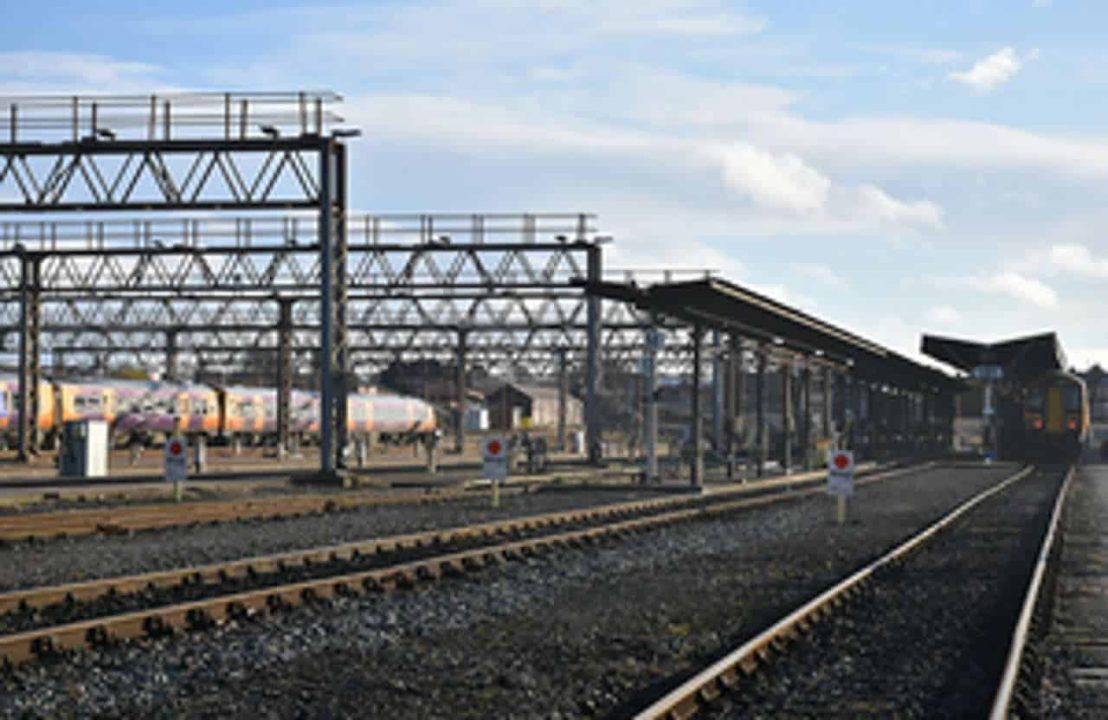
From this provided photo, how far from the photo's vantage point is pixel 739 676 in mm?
9562

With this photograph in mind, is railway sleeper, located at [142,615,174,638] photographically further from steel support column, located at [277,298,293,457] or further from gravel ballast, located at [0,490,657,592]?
steel support column, located at [277,298,293,457]

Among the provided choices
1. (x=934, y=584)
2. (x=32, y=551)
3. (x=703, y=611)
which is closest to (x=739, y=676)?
(x=703, y=611)

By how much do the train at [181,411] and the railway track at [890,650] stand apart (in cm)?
2970

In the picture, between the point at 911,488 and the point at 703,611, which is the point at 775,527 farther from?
the point at 911,488

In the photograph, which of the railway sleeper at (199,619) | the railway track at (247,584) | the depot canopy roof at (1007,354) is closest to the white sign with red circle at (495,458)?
the railway track at (247,584)

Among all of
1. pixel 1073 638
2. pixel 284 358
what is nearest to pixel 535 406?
pixel 284 358

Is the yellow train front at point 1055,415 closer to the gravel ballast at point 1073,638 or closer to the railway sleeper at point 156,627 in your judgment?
the gravel ballast at point 1073,638

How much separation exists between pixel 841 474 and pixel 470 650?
583 inches

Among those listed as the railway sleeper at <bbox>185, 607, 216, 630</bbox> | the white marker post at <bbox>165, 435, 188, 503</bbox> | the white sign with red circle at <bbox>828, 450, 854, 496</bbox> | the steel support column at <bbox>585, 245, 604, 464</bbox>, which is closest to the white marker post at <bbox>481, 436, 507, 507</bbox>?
the white marker post at <bbox>165, 435, 188, 503</bbox>

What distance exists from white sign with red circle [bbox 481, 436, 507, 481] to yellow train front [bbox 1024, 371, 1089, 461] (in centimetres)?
3956

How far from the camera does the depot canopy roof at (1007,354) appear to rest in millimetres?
57250

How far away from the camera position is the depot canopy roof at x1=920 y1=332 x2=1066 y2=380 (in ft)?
188

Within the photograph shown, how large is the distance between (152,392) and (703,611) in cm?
4987

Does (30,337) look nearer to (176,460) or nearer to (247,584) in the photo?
(176,460)
